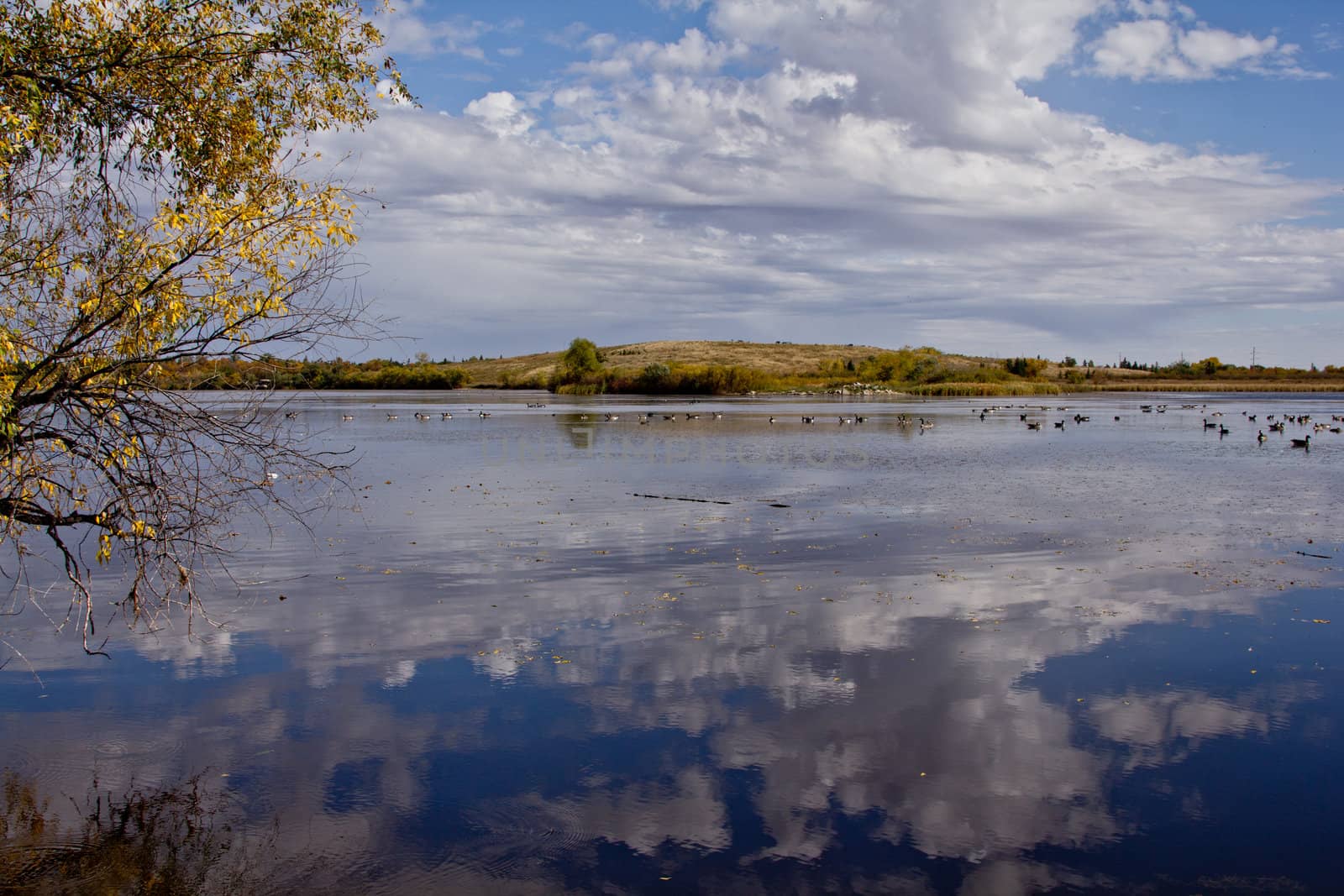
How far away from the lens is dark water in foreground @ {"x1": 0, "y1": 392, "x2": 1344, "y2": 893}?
7086 millimetres

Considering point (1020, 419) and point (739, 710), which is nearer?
point (739, 710)

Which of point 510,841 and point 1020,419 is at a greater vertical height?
point 1020,419

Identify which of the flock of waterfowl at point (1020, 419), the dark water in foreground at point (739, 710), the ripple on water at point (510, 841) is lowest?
the ripple on water at point (510, 841)

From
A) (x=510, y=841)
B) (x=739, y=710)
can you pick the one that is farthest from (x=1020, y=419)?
(x=510, y=841)

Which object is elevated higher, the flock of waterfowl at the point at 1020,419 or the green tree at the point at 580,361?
the green tree at the point at 580,361

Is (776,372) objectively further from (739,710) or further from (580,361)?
(739,710)

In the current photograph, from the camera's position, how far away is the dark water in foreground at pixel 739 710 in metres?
7.09

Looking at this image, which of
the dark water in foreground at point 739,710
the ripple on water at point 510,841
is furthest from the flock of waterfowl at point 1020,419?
the ripple on water at point 510,841

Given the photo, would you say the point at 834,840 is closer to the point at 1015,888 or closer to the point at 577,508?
the point at 1015,888

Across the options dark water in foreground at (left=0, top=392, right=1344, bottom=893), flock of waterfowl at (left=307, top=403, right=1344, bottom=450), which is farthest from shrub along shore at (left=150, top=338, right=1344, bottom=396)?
dark water in foreground at (left=0, top=392, right=1344, bottom=893)

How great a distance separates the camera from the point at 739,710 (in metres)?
9.57

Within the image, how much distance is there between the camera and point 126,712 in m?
9.59

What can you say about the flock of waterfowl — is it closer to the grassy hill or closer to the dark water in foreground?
the dark water in foreground

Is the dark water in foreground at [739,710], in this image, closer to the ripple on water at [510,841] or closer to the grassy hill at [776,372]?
the ripple on water at [510,841]
